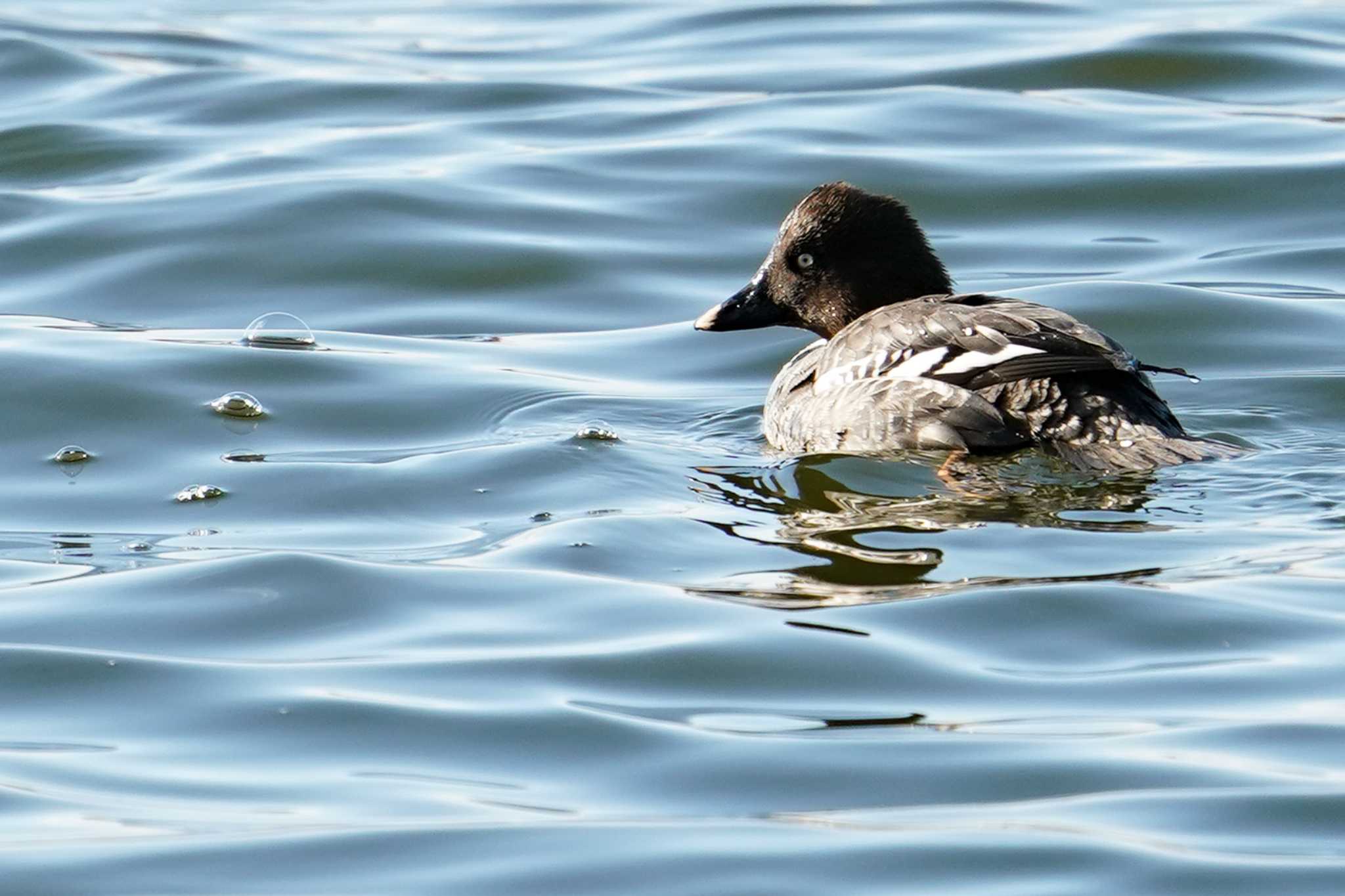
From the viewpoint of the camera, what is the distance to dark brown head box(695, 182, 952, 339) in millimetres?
8734

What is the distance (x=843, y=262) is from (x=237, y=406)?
250 centimetres

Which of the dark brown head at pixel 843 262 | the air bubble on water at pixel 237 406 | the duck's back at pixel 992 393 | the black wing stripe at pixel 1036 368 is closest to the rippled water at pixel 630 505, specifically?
the air bubble on water at pixel 237 406

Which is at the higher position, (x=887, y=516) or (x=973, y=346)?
(x=973, y=346)

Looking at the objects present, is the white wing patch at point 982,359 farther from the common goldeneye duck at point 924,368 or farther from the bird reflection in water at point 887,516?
the bird reflection in water at point 887,516

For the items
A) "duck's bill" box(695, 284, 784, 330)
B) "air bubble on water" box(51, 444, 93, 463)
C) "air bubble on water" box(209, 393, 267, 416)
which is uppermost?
"duck's bill" box(695, 284, 784, 330)

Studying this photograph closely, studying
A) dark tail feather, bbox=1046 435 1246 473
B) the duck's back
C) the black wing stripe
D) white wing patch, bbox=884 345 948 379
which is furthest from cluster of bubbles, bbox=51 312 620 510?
dark tail feather, bbox=1046 435 1246 473

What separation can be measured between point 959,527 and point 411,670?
1.98 meters

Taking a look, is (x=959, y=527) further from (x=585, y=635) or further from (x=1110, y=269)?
(x=1110, y=269)

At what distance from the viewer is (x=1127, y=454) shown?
720 centimetres

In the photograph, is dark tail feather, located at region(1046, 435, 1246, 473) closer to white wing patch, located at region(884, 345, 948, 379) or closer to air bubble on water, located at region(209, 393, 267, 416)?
white wing patch, located at region(884, 345, 948, 379)

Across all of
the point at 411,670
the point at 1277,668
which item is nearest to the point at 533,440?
the point at 411,670

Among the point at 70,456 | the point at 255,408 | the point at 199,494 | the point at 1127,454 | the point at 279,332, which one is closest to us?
the point at 1127,454

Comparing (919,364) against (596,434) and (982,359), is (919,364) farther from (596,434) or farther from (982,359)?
(596,434)

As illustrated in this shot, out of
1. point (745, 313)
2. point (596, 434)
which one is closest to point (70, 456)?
point (596, 434)
